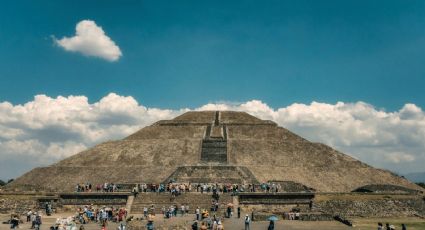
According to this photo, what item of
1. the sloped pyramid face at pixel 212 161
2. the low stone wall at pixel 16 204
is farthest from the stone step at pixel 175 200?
the sloped pyramid face at pixel 212 161

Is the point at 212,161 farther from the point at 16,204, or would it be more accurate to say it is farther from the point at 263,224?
the point at 263,224

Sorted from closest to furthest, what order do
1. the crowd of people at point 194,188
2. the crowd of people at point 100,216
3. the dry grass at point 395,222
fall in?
1. the dry grass at point 395,222
2. the crowd of people at point 100,216
3. the crowd of people at point 194,188

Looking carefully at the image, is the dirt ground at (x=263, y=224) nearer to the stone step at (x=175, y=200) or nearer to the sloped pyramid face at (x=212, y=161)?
the stone step at (x=175, y=200)

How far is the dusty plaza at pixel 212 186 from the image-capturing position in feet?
103

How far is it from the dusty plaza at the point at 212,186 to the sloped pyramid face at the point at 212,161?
12 cm

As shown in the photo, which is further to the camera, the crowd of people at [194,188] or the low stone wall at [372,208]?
the crowd of people at [194,188]

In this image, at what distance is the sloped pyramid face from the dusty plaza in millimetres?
120

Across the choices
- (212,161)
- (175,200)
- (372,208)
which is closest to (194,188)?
(175,200)

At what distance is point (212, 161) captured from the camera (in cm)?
5434

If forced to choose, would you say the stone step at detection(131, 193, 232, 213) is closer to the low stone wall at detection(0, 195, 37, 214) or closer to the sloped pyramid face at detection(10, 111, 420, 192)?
the low stone wall at detection(0, 195, 37, 214)

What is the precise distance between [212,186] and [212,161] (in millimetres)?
13461

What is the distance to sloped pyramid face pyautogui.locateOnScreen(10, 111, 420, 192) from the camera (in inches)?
1969

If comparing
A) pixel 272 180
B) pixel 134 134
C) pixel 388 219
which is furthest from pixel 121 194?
pixel 134 134

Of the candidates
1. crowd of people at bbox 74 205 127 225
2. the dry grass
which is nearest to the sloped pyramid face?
the dry grass
